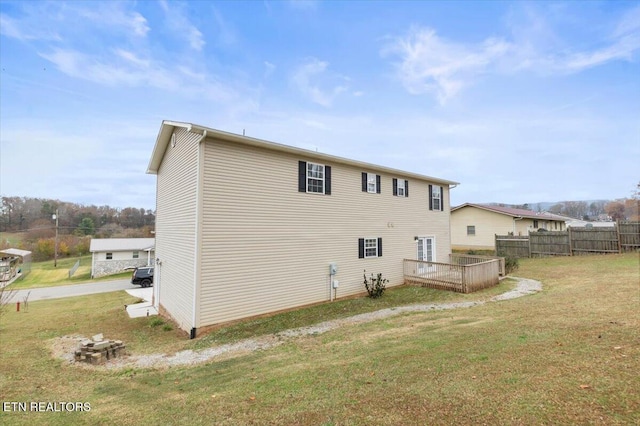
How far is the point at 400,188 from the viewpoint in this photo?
15.0 metres

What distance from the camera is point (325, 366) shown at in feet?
17.1

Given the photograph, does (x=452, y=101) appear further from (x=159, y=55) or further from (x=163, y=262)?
(x=163, y=262)

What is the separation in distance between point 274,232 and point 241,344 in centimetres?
381

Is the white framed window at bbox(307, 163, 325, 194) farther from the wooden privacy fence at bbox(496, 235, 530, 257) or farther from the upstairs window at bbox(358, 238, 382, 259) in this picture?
the wooden privacy fence at bbox(496, 235, 530, 257)

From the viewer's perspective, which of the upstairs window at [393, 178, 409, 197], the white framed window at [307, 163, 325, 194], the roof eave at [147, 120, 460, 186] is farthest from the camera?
the upstairs window at [393, 178, 409, 197]

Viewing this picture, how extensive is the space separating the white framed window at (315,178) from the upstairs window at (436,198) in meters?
8.08

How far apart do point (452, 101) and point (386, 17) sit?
671cm

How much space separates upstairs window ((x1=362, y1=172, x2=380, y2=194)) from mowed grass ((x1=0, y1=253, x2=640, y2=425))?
20.0 ft

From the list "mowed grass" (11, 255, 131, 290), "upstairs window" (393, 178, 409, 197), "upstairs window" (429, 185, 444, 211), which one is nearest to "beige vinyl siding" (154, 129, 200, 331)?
"upstairs window" (393, 178, 409, 197)

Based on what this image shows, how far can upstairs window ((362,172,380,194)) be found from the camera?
523 inches

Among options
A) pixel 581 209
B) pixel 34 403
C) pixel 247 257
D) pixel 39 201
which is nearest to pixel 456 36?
pixel 247 257

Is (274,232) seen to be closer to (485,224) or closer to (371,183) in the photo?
(371,183)

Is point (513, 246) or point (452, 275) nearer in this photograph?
point (452, 275)

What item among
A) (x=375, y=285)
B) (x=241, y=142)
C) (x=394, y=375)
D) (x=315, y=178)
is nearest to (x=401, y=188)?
(x=375, y=285)
